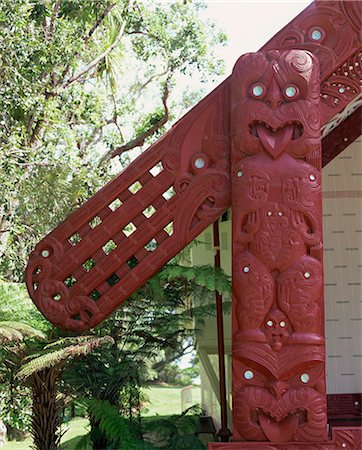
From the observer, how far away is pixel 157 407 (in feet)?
51.0

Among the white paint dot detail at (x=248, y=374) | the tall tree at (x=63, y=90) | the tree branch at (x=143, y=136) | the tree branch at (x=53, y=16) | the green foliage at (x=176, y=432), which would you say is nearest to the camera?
the white paint dot detail at (x=248, y=374)

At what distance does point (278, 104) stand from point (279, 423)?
2.06 meters

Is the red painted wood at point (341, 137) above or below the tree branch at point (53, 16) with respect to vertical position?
below

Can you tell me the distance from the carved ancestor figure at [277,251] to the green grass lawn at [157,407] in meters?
5.17

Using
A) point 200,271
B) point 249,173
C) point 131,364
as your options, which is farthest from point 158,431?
point 249,173

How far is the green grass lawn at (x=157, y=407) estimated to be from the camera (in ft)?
34.7

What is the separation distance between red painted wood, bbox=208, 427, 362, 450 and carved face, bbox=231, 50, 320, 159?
182 cm

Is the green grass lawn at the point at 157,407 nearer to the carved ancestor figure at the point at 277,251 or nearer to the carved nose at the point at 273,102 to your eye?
the carved ancestor figure at the point at 277,251

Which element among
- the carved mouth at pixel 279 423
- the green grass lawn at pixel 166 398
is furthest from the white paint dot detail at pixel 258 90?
the green grass lawn at pixel 166 398

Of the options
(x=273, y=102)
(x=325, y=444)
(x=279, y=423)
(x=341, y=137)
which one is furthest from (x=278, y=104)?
(x=325, y=444)

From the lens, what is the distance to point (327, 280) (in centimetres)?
607

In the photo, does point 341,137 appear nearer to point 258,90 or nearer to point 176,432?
point 258,90

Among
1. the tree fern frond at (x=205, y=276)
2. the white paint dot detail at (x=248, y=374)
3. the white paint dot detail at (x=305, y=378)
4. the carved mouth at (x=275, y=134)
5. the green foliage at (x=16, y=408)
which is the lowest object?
the white paint dot detail at (x=305, y=378)

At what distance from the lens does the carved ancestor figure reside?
13.6 ft
